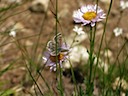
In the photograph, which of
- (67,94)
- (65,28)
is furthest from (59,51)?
(65,28)

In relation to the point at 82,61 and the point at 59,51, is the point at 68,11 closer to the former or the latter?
the point at 82,61

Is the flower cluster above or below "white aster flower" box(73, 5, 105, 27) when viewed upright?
below

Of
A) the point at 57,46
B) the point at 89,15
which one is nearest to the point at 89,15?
the point at 89,15

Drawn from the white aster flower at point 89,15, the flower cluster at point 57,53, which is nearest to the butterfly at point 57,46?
the flower cluster at point 57,53

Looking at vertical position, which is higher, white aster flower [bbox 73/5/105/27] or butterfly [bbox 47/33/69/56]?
white aster flower [bbox 73/5/105/27]

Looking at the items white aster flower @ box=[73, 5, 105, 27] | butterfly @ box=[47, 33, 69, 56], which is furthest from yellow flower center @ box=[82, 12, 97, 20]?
butterfly @ box=[47, 33, 69, 56]

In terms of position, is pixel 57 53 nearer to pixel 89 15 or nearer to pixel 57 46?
pixel 57 46

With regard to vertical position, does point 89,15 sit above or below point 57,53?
above

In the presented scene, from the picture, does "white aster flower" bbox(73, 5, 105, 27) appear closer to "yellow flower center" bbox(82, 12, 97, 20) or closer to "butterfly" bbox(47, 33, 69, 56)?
"yellow flower center" bbox(82, 12, 97, 20)
